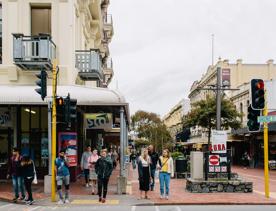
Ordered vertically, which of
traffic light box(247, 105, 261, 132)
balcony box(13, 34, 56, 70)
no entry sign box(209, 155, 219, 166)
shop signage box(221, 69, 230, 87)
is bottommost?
no entry sign box(209, 155, 219, 166)

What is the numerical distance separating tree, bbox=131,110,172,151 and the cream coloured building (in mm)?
4068

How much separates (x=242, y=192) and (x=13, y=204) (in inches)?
327

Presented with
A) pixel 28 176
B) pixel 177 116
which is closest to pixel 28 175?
pixel 28 176

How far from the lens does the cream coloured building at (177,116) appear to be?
10381 cm

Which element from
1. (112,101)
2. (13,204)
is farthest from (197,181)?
(13,204)

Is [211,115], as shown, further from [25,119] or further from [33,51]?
[33,51]

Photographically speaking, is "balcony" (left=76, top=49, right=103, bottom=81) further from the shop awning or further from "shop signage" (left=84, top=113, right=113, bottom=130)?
the shop awning

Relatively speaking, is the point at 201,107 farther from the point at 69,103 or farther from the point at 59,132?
the point at 69,103

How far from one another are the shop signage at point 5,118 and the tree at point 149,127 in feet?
210

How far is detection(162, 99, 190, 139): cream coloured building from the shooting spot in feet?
341

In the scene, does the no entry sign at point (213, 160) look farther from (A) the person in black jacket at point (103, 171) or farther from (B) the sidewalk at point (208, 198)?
(A) the person in black jacket at point (103, 171)

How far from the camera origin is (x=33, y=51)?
72.7 ft

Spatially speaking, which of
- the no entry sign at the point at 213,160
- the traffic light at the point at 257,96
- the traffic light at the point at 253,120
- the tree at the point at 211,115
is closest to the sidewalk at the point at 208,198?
the no entry sign at the point at 213,160

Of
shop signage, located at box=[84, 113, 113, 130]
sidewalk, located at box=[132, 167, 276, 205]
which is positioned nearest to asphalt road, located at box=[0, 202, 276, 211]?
sidewalk, located at box=[132, 167, 276, 205]
